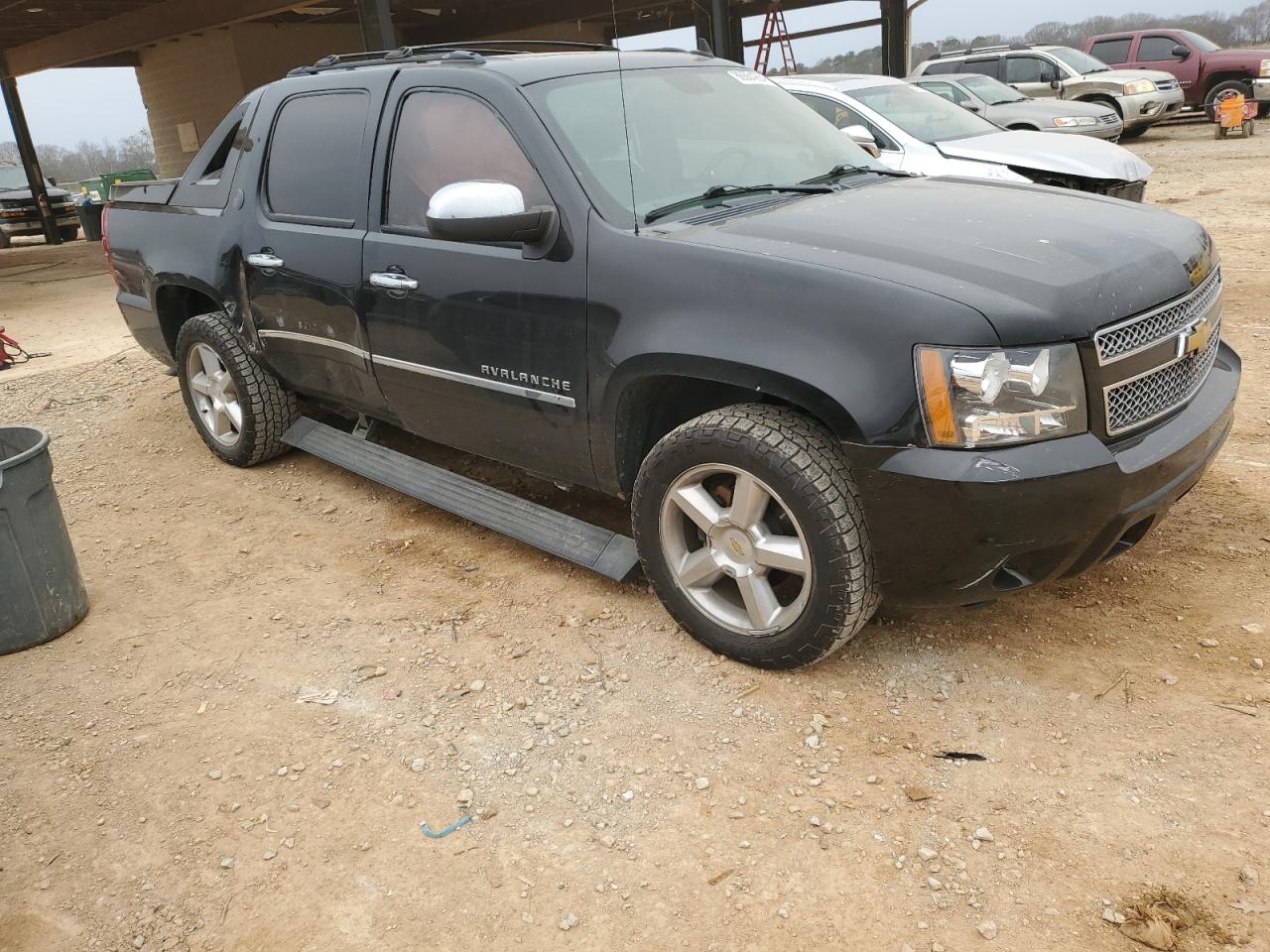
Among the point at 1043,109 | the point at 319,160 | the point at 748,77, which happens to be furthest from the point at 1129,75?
the point at 319,160

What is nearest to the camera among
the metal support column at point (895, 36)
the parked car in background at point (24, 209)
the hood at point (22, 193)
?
the metal support column at point (895, 36)

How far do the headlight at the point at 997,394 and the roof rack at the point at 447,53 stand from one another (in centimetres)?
200

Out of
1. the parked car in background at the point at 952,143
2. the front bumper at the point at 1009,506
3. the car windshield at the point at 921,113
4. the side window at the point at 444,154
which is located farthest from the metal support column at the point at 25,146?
the front bumper at the point at 1009,506

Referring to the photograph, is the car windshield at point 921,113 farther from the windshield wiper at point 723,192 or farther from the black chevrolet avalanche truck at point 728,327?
the windshield wiper at point 723,192

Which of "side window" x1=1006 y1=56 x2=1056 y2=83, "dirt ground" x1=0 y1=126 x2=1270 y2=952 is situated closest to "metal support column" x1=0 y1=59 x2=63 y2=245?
"side window" x1=1006 y1=56 x2=1056 y2=83

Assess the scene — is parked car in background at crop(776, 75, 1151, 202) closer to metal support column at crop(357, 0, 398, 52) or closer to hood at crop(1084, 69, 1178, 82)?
metal support column at crop(357, 0, 398, 52)

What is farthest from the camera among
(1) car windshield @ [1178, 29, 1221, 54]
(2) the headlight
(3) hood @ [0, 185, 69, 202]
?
(3) hood @ [0, 185, 69, 202]

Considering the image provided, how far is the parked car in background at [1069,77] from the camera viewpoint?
16453 millimetres

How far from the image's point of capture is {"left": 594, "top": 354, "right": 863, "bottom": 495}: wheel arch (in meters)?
2.66

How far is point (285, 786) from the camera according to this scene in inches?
109

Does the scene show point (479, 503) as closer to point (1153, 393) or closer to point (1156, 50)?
point (1153, 393)

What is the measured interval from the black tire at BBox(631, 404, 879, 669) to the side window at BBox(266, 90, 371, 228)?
73.3 inches

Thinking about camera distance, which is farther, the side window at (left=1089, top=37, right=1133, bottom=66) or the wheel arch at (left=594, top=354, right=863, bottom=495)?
the side window at (left=1089, top=37, right=1133, bottom=66)

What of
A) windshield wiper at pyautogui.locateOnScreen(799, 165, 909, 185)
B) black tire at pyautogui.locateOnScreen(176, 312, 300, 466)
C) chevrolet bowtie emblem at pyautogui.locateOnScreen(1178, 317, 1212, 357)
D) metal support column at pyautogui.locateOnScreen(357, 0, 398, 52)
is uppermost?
metal support column at pyautogui.locateOnScreen(357, 0, 398, 52)
